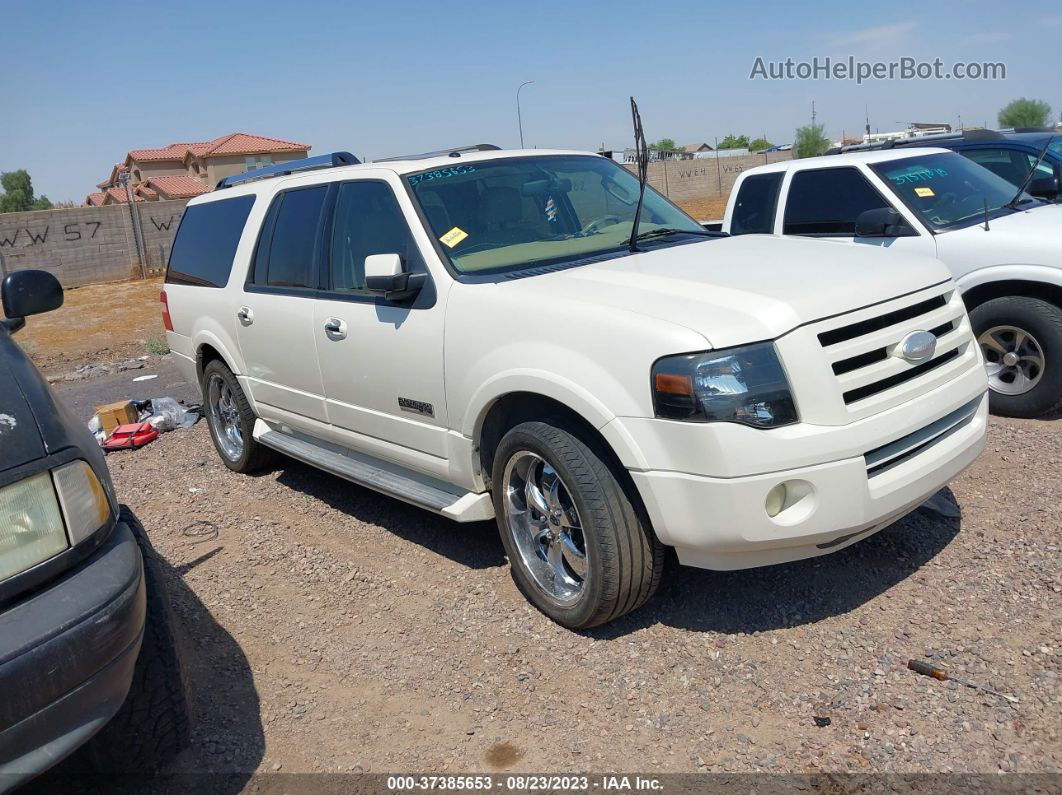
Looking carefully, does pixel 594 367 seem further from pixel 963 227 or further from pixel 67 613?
pixel 963 227

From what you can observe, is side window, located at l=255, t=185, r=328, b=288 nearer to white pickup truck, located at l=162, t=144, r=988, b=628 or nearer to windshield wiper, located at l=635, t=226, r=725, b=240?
white pickup truck, located at l=162, t=144, r=988, b=628

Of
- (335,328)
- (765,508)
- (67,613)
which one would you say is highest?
(335,328)

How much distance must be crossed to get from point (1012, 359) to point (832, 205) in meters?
1.80

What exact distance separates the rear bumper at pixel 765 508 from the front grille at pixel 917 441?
1 cm

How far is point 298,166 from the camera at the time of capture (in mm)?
5668

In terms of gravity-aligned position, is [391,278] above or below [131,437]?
above

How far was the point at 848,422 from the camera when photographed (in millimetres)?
3059

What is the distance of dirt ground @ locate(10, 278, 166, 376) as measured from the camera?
44.0 ft

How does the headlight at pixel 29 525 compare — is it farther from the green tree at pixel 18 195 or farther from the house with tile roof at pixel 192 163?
the green tree at pixel 18 195

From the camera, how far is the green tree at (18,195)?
6625cm

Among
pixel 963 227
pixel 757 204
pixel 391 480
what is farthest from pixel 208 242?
pixel 963 227

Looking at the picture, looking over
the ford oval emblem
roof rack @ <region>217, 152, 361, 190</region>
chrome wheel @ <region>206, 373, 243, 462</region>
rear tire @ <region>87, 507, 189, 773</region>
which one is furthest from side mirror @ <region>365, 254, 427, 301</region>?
chrome wheel @ <region>206, 373, 243, 462</region>

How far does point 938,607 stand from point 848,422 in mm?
1052

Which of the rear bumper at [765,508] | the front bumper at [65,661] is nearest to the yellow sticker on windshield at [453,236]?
the rear bumper at [765,508]
